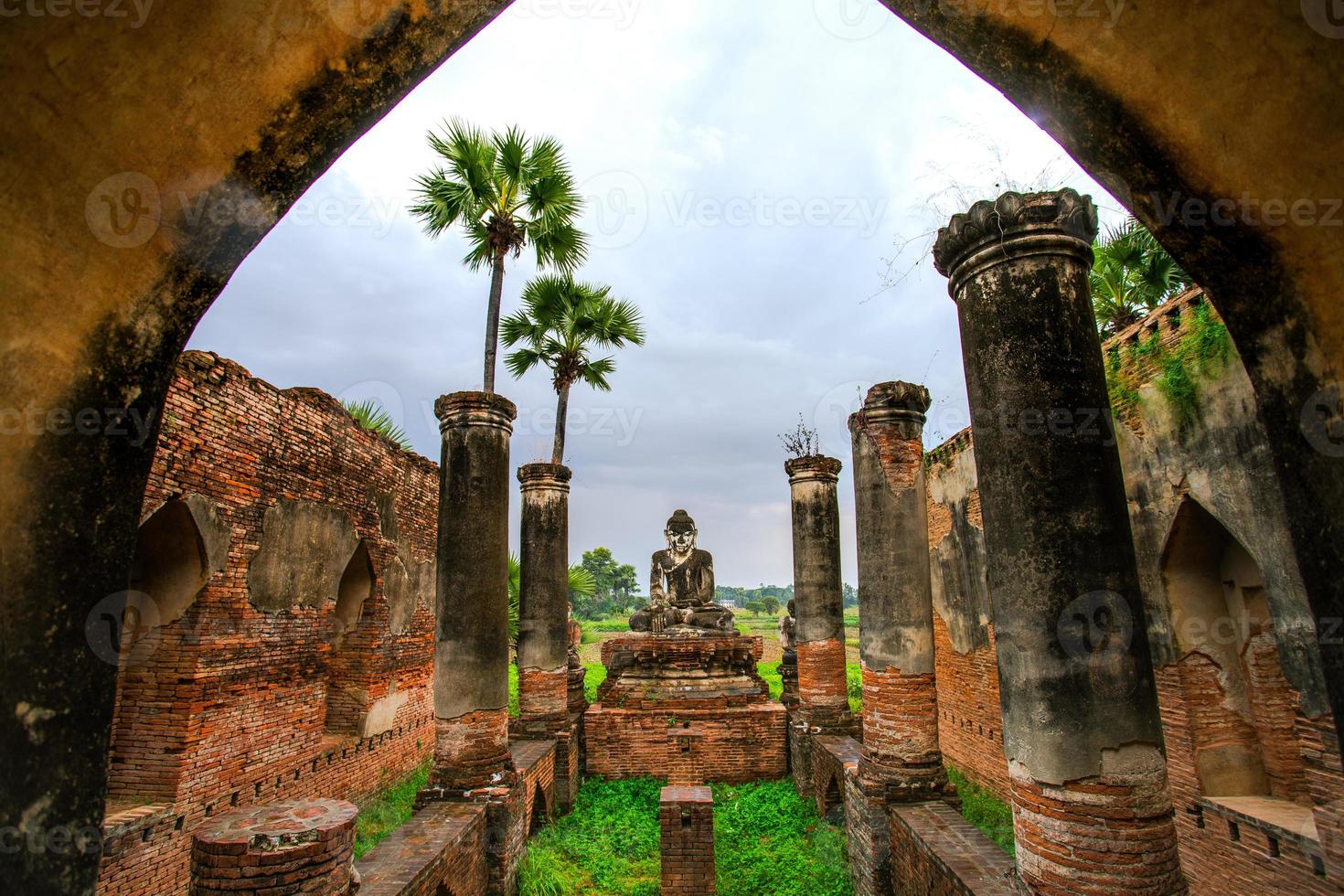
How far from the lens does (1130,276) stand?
34.4 feet

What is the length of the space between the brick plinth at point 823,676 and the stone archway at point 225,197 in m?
10.2

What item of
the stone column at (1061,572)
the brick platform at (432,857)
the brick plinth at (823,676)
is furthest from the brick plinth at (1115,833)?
the brick plinth at (823,676)

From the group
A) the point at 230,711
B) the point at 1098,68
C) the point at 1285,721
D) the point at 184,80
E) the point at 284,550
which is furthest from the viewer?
the point at 284,550

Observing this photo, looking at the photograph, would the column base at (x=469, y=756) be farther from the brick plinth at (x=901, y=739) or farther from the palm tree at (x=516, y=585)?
the palm tree at (x=516, y=585)

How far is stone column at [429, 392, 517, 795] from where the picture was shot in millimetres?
7656

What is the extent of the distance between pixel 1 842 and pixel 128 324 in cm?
120

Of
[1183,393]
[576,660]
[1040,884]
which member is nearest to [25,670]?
[1040,884]

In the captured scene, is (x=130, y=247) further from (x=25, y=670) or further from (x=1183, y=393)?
(x=1183, y=393)

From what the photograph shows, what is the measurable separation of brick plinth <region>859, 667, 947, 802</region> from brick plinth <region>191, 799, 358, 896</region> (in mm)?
4988

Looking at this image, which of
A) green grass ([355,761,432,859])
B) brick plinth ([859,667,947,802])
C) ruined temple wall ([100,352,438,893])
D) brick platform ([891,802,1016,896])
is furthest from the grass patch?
brick platform ([891,802,1016,896])

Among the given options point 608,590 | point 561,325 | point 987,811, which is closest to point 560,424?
point 561,325

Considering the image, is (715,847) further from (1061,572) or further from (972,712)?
(1061,572)

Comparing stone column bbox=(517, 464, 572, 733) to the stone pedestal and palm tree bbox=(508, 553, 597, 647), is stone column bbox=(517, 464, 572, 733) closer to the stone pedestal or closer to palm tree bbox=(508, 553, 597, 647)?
the stone pedestal

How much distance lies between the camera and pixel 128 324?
1.83m
